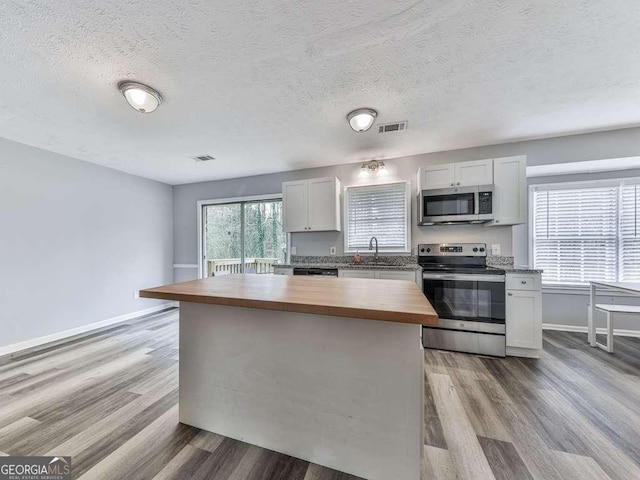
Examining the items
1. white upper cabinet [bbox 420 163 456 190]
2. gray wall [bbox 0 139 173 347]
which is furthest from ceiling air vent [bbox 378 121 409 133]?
gray wall [bbox 0 139 173 347]

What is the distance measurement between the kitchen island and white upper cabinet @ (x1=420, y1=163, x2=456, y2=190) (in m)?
1.99

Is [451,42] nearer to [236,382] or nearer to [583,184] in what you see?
[236,382]

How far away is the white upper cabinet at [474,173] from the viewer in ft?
10.2

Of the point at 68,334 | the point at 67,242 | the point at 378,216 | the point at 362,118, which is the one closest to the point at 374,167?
the point at 378,216

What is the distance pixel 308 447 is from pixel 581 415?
200 centimetres

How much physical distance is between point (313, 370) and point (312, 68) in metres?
2.03

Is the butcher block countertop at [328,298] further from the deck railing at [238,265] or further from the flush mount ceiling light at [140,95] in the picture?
the deck railing at [238,265]

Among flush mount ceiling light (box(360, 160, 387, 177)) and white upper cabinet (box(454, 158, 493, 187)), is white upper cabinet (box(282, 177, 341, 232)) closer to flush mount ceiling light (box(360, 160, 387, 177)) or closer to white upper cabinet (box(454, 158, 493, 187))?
flush mount ceiling light (box(360, 160, 387, 177))

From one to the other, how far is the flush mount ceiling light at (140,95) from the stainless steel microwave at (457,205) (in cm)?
300

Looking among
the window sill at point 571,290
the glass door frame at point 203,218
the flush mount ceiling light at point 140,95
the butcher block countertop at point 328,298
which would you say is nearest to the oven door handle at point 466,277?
the butcher block countertop at point 328,298

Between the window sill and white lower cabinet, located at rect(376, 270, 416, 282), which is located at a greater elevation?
white lower cabinet, located at rect(376, 270, 416, 282)

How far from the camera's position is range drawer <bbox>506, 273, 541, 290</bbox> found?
2.82m

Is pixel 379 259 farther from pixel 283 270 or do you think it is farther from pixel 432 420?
pixel 432 420

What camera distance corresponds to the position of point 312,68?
6.20 ft
